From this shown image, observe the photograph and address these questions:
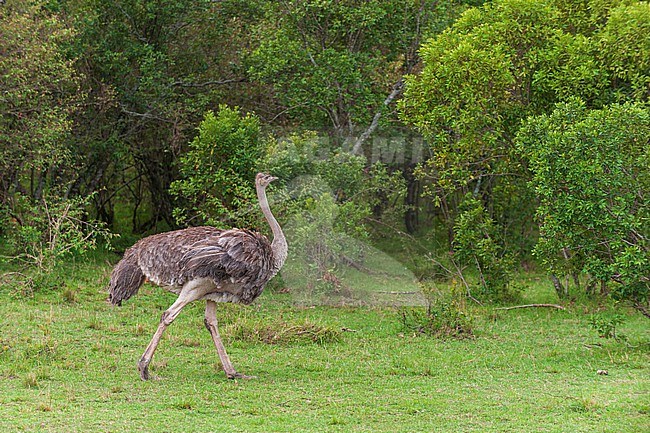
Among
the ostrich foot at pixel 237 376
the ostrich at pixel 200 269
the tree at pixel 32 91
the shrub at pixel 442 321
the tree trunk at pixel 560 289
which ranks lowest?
the tree trunk at pixel 560 289

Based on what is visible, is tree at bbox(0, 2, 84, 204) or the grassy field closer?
the grassy field

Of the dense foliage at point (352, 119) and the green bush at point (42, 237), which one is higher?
the dense foliage at point (352, 119)

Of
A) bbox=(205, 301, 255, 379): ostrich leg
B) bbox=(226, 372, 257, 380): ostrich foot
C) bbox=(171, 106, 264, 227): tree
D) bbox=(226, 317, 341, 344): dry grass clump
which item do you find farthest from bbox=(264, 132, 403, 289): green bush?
bbox=(226, 372, 257, 380): ostrich foot

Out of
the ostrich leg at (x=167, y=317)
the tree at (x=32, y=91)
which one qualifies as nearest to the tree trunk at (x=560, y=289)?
the ostrich leg at (x=167, y=317)

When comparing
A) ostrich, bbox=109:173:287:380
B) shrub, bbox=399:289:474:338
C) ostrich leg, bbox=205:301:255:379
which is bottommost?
shrub, bbox=399:289:474:338

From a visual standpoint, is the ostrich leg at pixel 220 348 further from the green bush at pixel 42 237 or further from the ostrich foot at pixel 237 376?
the green bush at pixel 42 237

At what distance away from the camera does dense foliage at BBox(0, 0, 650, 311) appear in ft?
33.0

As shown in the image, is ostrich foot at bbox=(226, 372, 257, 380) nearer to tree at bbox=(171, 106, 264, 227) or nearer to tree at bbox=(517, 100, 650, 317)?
tree at bbox=(517, 100, 650, 317)

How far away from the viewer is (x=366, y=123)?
14938 mm

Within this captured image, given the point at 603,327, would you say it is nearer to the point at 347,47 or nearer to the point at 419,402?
the point at 419,402

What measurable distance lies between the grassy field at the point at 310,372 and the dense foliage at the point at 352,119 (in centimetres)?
97

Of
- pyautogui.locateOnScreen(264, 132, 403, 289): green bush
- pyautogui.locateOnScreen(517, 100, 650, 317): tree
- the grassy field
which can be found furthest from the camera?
pyautogui.locateOnScreen(264, 132, 403, 289): green bush

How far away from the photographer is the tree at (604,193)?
953 cm

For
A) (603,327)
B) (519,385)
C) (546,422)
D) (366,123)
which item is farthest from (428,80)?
(546,422)
